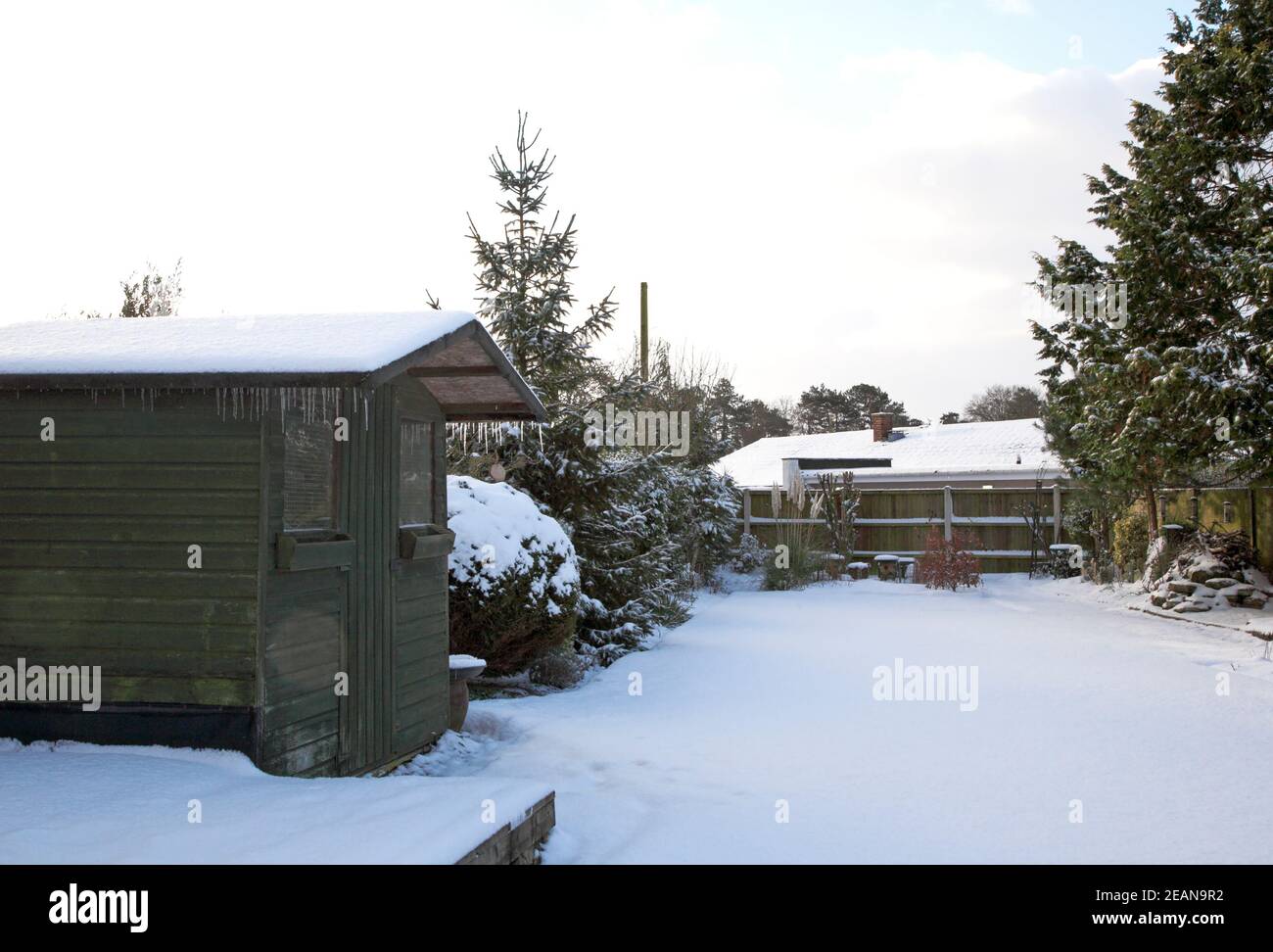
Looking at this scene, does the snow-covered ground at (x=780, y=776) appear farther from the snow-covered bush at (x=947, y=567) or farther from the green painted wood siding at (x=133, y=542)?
the snow-covered bush at (x=947, y=567)

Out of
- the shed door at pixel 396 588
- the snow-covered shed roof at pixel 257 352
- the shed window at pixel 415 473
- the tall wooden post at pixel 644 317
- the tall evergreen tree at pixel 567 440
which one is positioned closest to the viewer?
the snow-covered shed roof at pixel 257 352

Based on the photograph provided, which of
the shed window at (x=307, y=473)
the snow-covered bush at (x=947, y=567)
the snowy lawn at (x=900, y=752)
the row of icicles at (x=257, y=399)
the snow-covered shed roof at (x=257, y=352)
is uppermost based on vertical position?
the snow-covered shed roof at (x=257, y=352)

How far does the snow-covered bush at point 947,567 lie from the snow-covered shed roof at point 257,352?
12328mm

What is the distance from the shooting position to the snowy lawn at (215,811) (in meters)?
3.24

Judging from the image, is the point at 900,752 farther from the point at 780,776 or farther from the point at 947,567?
the point at 947,567

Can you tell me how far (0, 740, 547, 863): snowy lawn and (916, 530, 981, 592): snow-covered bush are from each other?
1358 centimetres

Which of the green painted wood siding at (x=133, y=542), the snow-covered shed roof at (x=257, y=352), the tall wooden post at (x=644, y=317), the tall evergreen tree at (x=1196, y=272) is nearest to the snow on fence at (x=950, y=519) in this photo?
the tall wooden post at (x=644, y=317)

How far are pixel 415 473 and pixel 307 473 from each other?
1302 millimetres

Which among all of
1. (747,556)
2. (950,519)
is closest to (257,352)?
(747,556)

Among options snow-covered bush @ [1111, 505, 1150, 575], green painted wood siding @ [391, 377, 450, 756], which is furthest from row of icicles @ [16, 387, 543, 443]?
snow-covered bush @ [1111, 505, 1150, 575]

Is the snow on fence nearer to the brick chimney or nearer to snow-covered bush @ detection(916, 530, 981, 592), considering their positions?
snow-covered bush @ detection(916, 530, 981, 592)

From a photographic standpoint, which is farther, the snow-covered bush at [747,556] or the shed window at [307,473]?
the snow-covered bush at [747,556]
